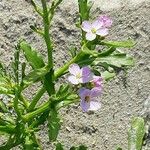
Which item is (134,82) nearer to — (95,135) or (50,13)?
(95,135)

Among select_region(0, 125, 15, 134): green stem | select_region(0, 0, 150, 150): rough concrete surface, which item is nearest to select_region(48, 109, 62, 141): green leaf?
select_region(0, 125, 15, 134): green stem

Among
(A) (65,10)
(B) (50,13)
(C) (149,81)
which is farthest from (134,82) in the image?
(B) (50,13)

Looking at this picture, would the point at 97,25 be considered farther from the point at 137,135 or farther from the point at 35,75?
the point at 137,135

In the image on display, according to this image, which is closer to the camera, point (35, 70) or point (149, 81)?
point (35, 70)

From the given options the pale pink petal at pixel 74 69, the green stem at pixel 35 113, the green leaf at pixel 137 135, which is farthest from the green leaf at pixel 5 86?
the green leaf at pixel 137 135

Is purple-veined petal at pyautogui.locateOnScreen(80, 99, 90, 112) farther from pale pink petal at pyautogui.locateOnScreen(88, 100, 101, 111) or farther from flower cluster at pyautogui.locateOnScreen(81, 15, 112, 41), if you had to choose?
flower cluster at pyautogui.locateOnScreen(81, 15, 112, 41)

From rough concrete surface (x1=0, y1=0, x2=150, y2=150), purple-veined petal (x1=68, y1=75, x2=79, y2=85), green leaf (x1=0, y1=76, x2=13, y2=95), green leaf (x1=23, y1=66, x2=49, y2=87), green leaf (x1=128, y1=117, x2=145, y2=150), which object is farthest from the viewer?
rough concrete surface (x1=0, y1=0, x2=150, y2=150)
